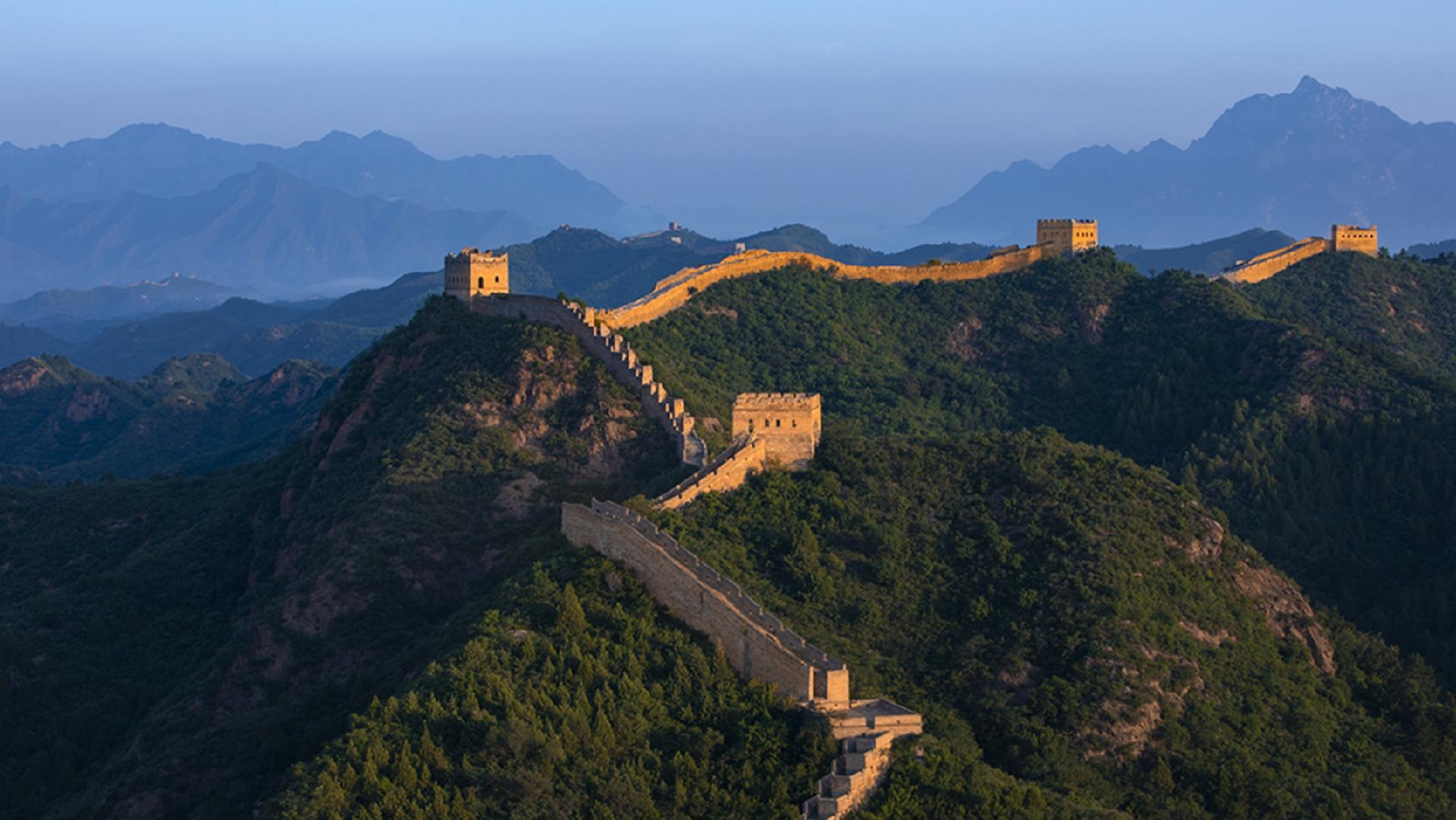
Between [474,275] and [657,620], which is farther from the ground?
[474,275]

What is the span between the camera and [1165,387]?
97.4 metres

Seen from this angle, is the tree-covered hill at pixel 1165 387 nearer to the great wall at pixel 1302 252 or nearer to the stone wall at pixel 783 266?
the stone wall at pixel 783 266

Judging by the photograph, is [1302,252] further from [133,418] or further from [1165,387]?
[133,418]

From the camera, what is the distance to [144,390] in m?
163

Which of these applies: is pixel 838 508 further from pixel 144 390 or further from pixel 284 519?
pixel 144 390

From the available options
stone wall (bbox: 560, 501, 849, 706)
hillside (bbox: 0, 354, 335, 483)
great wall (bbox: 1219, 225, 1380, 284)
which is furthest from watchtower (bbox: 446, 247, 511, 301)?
great wall (bbox: 1219, 225, 1380, 284)

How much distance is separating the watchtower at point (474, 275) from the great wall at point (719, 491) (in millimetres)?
67

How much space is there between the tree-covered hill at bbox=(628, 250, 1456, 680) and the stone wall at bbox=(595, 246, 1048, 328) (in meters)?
1.01

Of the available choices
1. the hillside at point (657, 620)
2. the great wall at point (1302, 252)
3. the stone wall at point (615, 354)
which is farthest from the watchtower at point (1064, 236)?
the stone wall at point (615, 354)

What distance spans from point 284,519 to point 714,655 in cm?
2999

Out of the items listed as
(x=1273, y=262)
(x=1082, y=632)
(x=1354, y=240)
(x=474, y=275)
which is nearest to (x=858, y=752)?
(x=1082, y=632)

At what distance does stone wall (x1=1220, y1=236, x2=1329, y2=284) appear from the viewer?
4833 inches

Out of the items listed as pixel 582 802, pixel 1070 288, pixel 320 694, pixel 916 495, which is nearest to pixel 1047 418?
pixel 1070 288

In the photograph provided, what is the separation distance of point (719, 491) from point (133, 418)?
314ft
